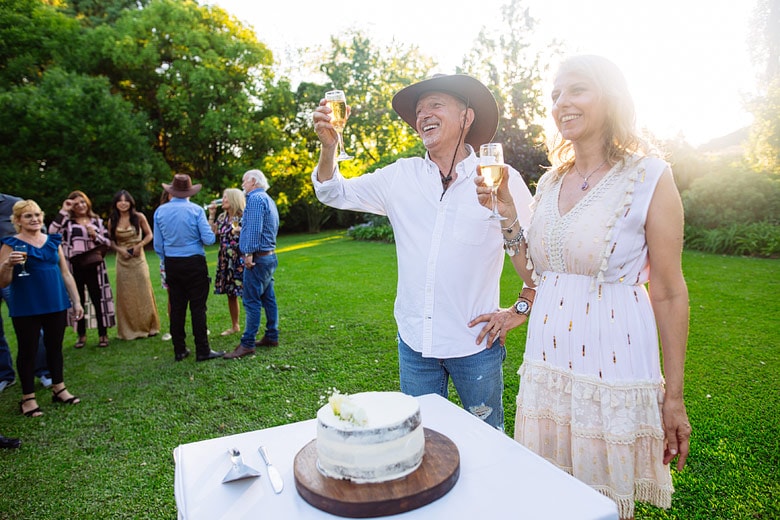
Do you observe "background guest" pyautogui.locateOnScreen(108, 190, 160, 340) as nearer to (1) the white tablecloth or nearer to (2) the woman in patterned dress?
(2) the woman in patterned dress

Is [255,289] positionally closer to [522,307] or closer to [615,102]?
[522,307]

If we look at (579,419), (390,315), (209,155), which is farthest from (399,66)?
(579,419)

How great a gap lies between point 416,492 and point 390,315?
677cm

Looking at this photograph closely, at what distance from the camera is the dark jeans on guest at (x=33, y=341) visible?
15.9 feet

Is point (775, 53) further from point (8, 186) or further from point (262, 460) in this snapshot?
point (8, 186)

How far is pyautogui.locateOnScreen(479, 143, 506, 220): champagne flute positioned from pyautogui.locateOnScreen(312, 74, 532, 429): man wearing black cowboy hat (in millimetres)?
311

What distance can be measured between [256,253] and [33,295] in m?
2.35

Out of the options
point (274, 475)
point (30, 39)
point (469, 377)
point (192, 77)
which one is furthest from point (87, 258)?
point (30, 39)

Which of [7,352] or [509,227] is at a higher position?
[509,227]

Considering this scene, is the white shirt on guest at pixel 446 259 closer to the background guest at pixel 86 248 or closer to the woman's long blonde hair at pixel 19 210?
the woman's long blonde hair at pixel 19 210

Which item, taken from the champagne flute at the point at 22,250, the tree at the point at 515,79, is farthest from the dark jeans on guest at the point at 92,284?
the tree at the point at 515,79

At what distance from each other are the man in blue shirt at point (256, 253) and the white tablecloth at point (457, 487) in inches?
182

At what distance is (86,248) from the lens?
22.9 ft

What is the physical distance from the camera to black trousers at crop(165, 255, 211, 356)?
20.2ft
